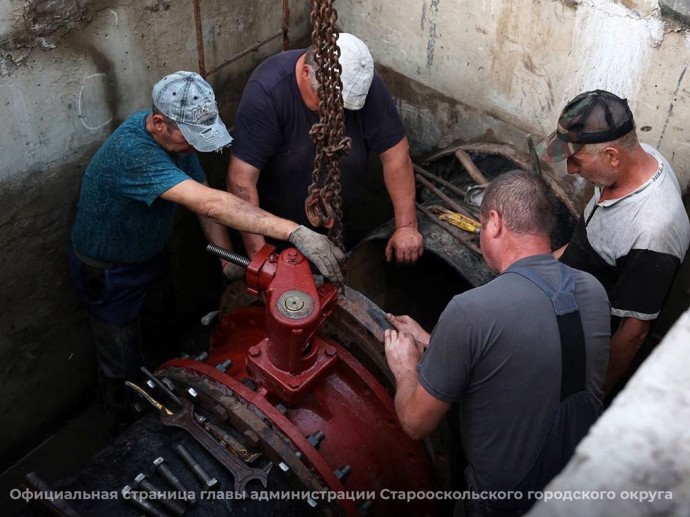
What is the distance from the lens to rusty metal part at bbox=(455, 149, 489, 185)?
4.68 metres

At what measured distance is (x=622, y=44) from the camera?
402 cm

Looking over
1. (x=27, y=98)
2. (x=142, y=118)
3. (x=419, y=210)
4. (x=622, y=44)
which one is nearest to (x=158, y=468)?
(x=142, y=118)

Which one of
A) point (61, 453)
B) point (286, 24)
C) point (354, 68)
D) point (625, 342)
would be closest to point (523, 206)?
point (625, 342)

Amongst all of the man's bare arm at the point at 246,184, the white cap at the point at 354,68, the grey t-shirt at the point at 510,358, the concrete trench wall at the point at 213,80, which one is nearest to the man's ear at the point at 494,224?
the grey t-shirt at the point at 510,358

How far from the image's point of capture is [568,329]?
2.56 m

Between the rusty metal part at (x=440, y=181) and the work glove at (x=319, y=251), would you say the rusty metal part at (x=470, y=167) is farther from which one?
the work glove at (x=319, y=251)

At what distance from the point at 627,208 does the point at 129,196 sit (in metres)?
2.37

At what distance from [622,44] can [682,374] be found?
299cm

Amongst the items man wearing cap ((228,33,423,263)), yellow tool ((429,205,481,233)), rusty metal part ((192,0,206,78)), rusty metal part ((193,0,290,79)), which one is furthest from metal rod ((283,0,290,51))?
yellow tool ((429,205,481,233))

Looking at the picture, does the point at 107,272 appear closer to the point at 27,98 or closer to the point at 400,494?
the point at 27,98

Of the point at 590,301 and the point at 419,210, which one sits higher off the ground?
the point at 590,301

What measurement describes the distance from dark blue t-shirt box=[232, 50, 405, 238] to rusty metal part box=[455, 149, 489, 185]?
2.24 feet

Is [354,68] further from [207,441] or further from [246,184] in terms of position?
[207,441]

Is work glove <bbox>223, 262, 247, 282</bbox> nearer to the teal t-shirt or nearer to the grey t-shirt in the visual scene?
the teal t-shirt
